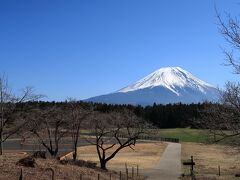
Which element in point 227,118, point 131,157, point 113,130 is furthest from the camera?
point 131,157

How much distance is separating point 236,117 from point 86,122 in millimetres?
41243

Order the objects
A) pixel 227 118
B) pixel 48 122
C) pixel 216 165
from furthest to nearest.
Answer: pixel 216 165 → pixel 48 122 → pixel 227 118

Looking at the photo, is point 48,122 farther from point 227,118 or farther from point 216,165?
point 227,118

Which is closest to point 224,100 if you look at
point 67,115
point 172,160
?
point 67,115

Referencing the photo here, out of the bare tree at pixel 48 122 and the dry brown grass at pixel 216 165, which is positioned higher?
the bare tree at pixel 48 122

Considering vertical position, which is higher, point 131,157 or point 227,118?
point 227,118

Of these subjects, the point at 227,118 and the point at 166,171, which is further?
the point at 166,171

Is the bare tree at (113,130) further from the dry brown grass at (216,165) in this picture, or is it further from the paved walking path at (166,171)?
the dry brown grass at (216,165)

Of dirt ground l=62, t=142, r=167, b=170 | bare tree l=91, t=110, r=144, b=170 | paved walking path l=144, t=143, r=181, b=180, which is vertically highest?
bare tree l=91, t=110, r=144, b=170

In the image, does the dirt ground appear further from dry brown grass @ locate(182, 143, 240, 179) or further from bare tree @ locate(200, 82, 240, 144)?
bare tree @ locate(200, 82, 240, 144)

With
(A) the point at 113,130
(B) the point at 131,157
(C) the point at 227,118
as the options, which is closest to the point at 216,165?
(B) the point at 131,157

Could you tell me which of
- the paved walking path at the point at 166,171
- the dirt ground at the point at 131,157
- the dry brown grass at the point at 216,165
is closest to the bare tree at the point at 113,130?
the paved walking path at the point at 166,171

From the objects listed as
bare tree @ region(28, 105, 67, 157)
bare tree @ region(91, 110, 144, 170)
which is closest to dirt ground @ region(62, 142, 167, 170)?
bare tree @ region(91, 110, 144, 170)

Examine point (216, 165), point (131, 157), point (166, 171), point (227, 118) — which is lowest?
point (166, 171)
